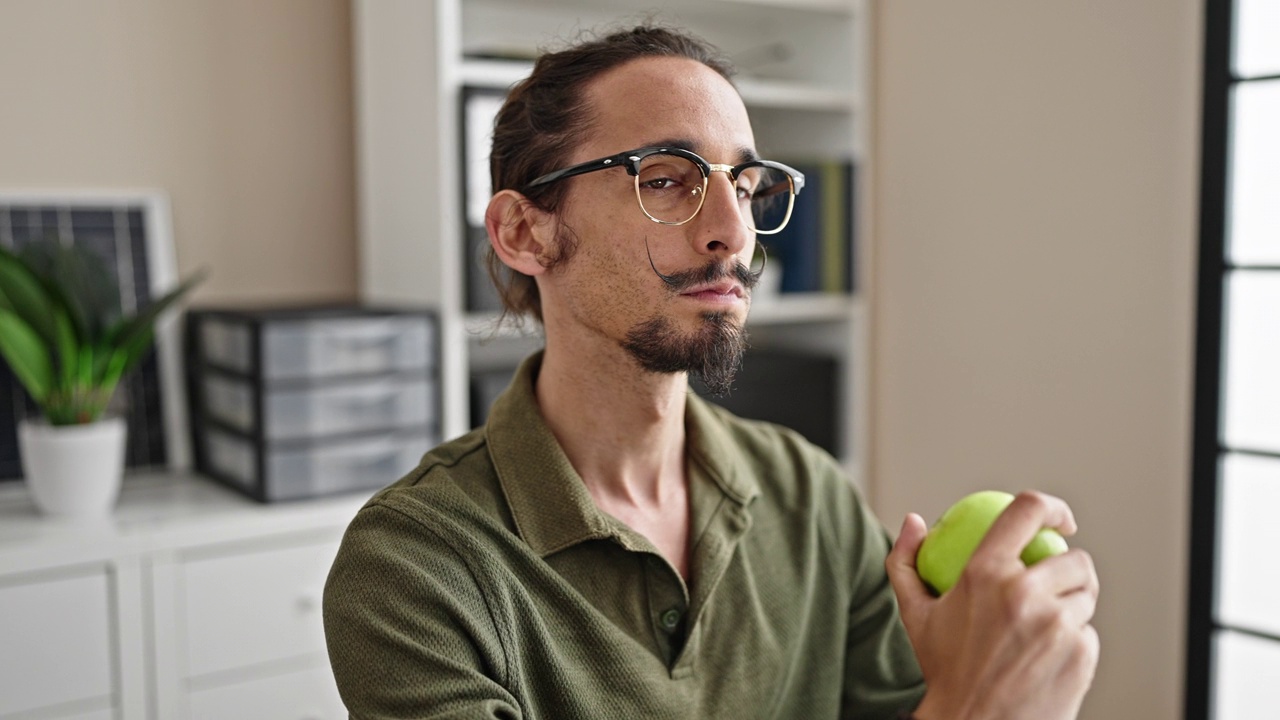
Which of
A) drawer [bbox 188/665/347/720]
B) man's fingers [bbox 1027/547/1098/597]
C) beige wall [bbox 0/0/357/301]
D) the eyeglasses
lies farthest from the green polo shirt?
beige wall [bbox 0/0/357/301]

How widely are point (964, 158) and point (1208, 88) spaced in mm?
474

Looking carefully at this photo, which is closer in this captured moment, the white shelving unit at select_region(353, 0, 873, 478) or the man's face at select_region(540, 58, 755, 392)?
the man's face at select_region(540, 58, 755, 392)

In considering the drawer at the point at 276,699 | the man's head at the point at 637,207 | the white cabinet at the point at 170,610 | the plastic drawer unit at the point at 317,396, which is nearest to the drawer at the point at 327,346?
the plastic drawer unit at the point at 317,396

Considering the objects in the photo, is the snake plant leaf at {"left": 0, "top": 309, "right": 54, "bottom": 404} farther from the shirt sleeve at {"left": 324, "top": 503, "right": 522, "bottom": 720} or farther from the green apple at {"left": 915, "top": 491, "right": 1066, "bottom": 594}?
the green apple at {"left": 915, "top": 491, "right": 1066, "bottom": 594}

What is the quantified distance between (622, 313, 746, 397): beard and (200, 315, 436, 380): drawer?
919 mm

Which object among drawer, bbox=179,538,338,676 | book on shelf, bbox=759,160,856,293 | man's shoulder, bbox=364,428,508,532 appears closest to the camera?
man's shoulder, bbox=364,428,508,532

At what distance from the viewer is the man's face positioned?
1.12 m

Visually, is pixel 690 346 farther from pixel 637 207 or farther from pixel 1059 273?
pixel 1059 273

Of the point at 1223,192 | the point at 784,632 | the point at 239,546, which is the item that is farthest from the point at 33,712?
the point at 1223,192

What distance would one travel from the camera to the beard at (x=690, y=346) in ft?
3.67

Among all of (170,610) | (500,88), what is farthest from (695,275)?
(170,610)

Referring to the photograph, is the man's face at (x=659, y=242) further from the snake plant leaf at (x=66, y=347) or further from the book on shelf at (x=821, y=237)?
the book on shelf at (x=821, y=237)

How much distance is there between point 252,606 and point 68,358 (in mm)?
496

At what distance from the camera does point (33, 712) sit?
1645 millimetres
